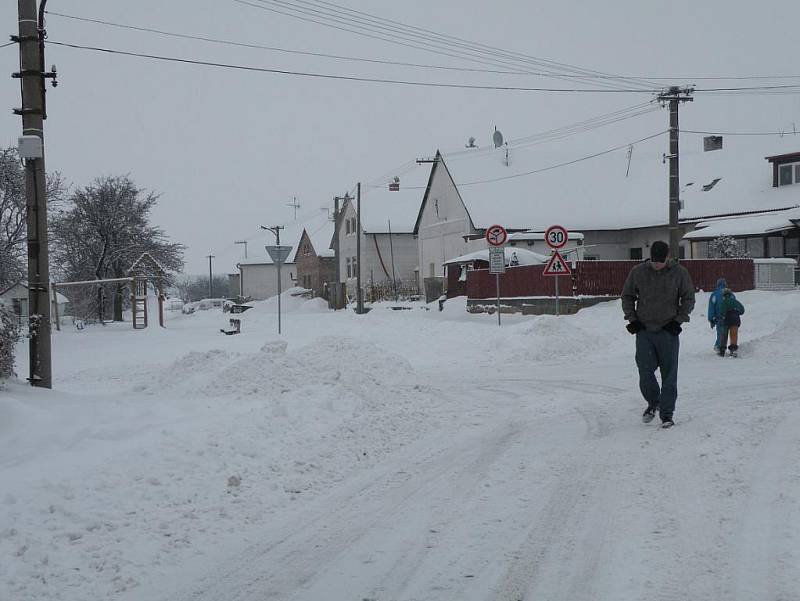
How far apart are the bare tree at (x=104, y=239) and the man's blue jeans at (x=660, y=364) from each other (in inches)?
1580

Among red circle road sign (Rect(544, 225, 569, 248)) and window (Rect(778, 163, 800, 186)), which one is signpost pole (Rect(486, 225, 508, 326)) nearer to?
red circle road sign (Rect(544, 225, 569, 248))

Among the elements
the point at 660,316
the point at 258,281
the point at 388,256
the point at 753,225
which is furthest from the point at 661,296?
the point at 258,281

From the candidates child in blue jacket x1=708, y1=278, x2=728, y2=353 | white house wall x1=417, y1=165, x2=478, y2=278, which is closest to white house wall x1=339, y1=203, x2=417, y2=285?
white house wall x1=417, y1=165, x2=478, y2=278

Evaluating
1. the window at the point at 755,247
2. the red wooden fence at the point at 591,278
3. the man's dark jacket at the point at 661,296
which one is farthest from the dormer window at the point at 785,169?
the man's dark jacket at the point at 661,296

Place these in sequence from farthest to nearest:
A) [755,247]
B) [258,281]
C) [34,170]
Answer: [258,281], [755,247], [34,170]

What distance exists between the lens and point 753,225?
3325 cm

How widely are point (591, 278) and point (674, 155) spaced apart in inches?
179

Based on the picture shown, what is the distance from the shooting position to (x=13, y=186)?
1369 inches

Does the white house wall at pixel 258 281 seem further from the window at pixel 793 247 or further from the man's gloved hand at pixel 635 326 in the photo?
the man's gloved hand at pixel 635 326

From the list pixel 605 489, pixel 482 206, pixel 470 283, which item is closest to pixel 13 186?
pixel 470 283

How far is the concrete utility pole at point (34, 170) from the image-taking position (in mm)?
9398

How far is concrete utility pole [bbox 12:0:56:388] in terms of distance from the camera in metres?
9.40

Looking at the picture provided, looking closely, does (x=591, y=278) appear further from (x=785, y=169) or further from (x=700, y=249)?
(x=785, y=169)

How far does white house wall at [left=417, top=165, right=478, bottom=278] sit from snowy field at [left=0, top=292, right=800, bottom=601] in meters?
36.1
